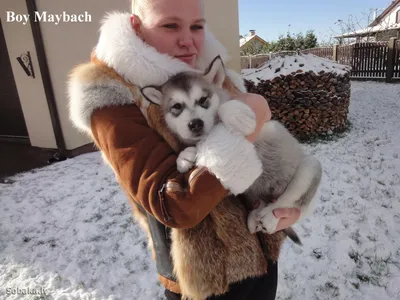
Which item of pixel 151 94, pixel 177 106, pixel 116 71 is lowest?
pixel 177 106

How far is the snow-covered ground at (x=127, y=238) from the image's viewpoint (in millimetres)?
3152

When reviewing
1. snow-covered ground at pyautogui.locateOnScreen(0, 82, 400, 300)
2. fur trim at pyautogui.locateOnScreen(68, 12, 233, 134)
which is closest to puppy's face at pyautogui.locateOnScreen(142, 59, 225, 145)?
fur trim at pyautogui.locateOnScreen(68, 12, 233, 134)

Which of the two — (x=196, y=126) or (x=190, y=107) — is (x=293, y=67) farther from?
(x=196, y=126)

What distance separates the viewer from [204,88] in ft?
5.54

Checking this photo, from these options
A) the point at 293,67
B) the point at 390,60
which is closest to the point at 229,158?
the point at 293,67

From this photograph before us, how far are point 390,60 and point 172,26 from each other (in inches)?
623

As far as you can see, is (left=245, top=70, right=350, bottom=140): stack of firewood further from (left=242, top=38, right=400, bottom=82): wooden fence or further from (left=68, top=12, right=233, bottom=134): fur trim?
(left=242, top=38, right=400, bottom=82): wooden fence

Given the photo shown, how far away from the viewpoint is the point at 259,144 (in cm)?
171

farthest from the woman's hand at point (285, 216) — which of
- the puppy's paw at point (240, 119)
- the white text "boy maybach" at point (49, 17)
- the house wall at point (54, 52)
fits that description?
the white text "boy maybach" at point (49, 17)

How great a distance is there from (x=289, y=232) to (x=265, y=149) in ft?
2.04

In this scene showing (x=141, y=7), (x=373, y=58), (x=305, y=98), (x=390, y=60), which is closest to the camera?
(x=141, y=7)

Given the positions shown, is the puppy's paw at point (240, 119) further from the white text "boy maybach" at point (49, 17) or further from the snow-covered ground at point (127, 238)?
the white text "boy maybach" at point (49, 17)

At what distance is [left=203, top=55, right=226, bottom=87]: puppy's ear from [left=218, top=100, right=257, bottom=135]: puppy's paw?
0.41 metres

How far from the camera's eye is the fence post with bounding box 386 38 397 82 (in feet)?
Result: 44.4
